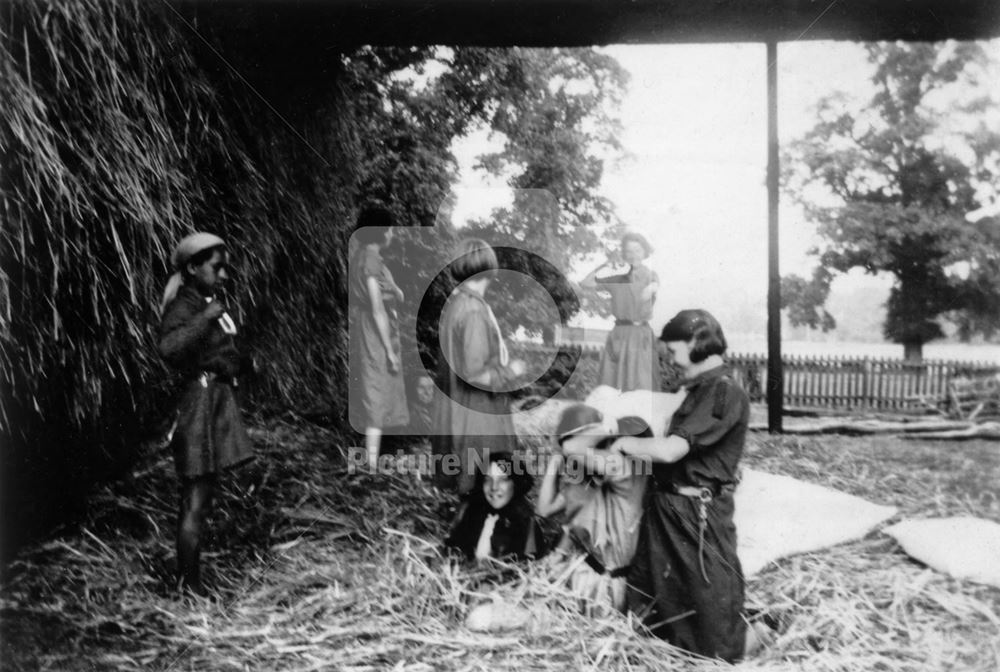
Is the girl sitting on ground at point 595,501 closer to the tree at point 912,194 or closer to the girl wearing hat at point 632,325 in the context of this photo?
the girl wearing hat at point 632,325

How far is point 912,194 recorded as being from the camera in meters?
1.54

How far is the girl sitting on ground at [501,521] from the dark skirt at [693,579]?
31 centimetres

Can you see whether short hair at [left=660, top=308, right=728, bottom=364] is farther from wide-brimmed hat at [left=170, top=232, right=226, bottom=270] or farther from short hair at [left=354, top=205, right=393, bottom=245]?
wide-brimmed hat at [left=170, top=232, right=226, bottom=270]

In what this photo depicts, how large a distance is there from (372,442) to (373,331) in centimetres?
32

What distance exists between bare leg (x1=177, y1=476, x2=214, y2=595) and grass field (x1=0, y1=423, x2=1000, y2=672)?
0.05m

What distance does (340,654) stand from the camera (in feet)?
4.63

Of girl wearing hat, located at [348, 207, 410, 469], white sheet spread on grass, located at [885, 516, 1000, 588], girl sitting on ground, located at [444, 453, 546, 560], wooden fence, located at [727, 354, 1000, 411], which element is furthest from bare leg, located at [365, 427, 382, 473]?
white sheet spread on grass, located at [885, 516, 1000, 588]

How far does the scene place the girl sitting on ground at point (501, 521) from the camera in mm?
1567

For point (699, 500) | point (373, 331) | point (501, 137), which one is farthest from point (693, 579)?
point (501, 137)

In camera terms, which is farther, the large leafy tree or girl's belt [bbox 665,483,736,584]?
the large leafy tree

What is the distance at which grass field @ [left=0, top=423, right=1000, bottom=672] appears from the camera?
55.4 inches

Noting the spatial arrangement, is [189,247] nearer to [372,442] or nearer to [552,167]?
[372,442]

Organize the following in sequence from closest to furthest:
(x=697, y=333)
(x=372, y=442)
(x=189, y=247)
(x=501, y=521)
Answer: (x=697, y=333) < (x=189, y=247) < (x=501, y=521) < (x=372, y=442)

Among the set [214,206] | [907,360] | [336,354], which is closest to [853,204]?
[907,360]
